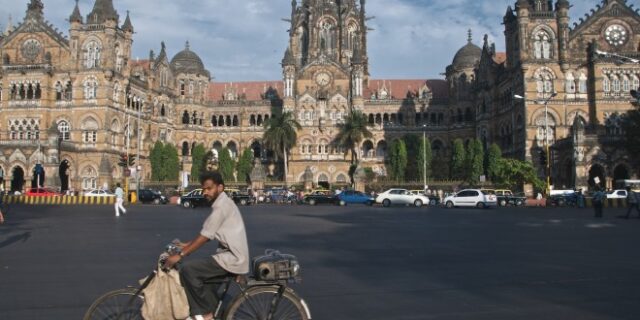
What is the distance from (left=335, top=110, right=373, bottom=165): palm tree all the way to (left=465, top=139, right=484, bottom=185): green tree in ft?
38.6

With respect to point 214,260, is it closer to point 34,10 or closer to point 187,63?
point 34,10

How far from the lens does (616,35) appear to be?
5825 centimetres

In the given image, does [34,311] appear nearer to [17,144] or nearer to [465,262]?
[465,262]

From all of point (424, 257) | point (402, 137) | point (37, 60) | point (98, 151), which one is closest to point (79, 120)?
point (98, 151)

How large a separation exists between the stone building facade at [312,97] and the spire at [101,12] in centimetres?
16

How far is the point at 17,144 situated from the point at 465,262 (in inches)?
2250

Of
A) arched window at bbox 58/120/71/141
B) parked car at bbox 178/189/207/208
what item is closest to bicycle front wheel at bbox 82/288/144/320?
parked car at bbox 178/189/207/208

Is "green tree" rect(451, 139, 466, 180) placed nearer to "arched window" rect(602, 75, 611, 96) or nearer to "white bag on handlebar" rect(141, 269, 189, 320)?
"arched window" rect(602, 75, 611, 96)

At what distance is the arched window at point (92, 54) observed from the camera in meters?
62.0

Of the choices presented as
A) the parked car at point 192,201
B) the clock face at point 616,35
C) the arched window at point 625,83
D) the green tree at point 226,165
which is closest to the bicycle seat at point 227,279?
the parked car at point 192,201

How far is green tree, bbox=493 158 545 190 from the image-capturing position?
4950 centimetres

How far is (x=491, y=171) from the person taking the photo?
5822 cm

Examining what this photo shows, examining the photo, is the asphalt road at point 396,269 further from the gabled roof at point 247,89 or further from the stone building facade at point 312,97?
the gabled roof at point 247,89

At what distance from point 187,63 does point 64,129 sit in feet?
69.4
